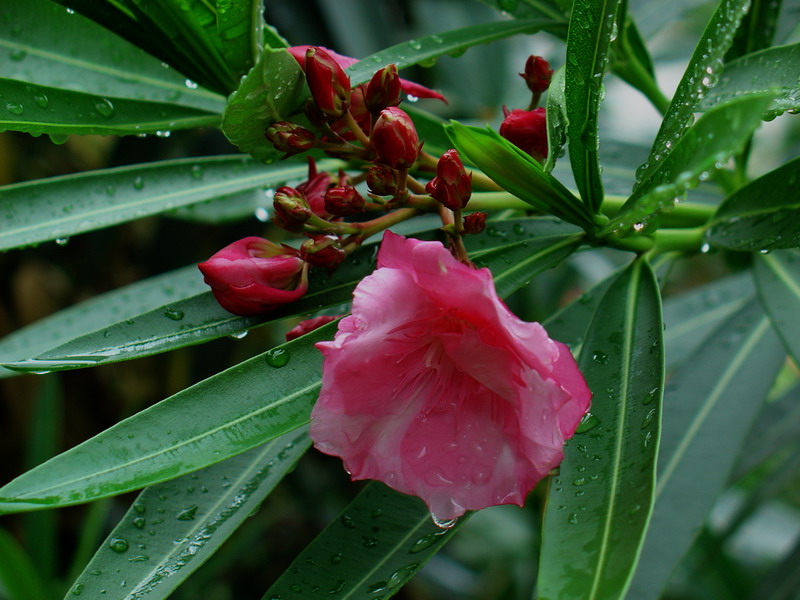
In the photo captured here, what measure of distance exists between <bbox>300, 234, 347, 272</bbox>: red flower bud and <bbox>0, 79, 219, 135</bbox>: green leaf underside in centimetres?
28

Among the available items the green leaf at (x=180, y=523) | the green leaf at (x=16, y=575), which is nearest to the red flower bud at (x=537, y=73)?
the green leaf at (x=180, y=523)

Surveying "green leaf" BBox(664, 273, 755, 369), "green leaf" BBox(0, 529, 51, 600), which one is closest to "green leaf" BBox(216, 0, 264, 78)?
"green leaf" BBox(664, 273, 755, 369)

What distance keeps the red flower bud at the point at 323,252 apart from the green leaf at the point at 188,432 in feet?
0.21

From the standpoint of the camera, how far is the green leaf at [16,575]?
1.55 metres

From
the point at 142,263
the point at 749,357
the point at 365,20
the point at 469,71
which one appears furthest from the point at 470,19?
the point at 749,357

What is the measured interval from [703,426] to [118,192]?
0.91m

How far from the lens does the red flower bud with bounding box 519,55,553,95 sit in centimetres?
87

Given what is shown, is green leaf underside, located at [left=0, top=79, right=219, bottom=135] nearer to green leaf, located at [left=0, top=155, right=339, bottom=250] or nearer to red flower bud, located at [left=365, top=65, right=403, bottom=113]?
green leaf, located at [left=0, top=155, right=339, bottom=250]

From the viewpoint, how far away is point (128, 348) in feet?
2.38

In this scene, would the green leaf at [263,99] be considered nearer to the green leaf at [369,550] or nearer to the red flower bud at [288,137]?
the red flower bud at [288,137]

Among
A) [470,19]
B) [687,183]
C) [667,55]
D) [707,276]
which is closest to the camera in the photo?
[687,183]

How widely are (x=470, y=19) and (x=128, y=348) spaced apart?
2.11 metres

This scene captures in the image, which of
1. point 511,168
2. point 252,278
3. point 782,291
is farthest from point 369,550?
point 782,291

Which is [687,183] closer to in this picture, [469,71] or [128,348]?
[128,348]
